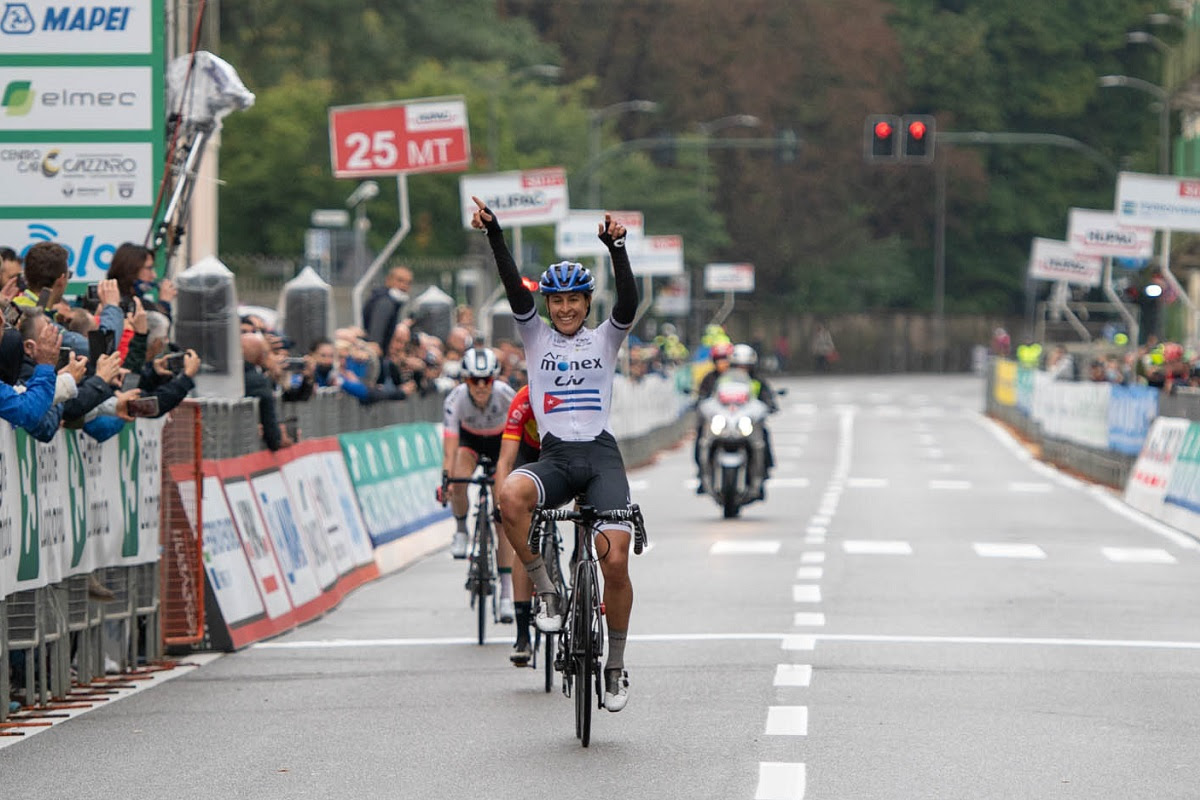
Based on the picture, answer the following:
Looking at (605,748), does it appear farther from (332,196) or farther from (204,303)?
(332,196)

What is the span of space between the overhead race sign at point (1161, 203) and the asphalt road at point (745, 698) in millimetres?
13874

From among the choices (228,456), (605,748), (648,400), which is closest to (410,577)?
(228,456)

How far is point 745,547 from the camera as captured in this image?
2198cm

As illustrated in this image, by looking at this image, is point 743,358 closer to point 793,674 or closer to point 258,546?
point 258,546

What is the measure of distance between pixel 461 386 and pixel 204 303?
2567mm

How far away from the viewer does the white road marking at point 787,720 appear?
408 inches

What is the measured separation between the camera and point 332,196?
69938mm

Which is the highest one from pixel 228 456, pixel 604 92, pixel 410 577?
pixel 604 92

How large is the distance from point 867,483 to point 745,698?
23.7 m

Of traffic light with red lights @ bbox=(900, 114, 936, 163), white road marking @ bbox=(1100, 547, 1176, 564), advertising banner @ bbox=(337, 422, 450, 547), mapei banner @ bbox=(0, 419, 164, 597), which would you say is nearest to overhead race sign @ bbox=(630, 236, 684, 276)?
traffic light with red lights @ bbox=(900, 114, 936, 163)

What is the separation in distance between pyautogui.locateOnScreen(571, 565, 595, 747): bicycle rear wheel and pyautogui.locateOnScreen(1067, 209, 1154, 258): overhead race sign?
3371cm

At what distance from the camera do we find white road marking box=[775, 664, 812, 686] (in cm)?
1209

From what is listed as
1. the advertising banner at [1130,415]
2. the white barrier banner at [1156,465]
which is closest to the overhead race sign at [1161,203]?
the advertising banner at [1130,415]

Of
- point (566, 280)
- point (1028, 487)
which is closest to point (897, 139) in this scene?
point (1028, 487)
